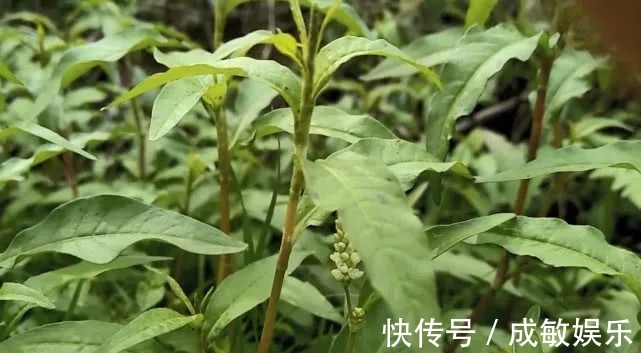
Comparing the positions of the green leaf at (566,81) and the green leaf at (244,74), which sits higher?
the green leaf at (566,81)

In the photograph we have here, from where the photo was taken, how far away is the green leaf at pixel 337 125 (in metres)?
0.74

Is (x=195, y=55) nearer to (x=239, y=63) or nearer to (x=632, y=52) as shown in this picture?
(x=239, y=63)

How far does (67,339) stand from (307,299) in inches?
9.2

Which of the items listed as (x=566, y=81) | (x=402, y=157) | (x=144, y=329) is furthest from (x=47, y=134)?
(x=566, y=81)

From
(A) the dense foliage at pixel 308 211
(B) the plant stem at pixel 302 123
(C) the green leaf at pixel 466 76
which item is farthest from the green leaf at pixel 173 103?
(C) the green leaf at pixel 466 76

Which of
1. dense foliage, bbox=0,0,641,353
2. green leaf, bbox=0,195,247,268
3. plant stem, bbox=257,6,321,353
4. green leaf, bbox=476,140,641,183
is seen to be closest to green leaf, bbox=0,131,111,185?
dense foliage, bbox=0,0,641,353

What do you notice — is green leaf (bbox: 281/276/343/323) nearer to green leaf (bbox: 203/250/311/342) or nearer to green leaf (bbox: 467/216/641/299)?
green leaf (bbox: 203/250/311/342)

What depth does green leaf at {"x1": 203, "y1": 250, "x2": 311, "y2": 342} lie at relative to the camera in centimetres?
69

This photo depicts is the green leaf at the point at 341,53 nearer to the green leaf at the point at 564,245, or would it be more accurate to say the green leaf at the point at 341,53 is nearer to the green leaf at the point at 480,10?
the green leaf at the point at 564,245

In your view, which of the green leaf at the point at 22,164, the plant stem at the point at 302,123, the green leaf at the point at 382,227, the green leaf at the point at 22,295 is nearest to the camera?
the green leaf at the point at 382,227

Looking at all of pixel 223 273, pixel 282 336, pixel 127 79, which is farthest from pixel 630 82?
pixel 127 79

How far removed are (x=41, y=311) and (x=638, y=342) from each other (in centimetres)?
68

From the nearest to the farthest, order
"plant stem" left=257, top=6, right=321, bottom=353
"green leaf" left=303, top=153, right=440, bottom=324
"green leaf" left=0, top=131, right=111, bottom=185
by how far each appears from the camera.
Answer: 1. "green leaf" left=303, top=153, right=440, bottom=324
2. "plant stem" left=257, top=6, right=321, bottom=353
3. "green leaf" left=0, top=131, right=111, bottom=185

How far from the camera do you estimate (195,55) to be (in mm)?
784
